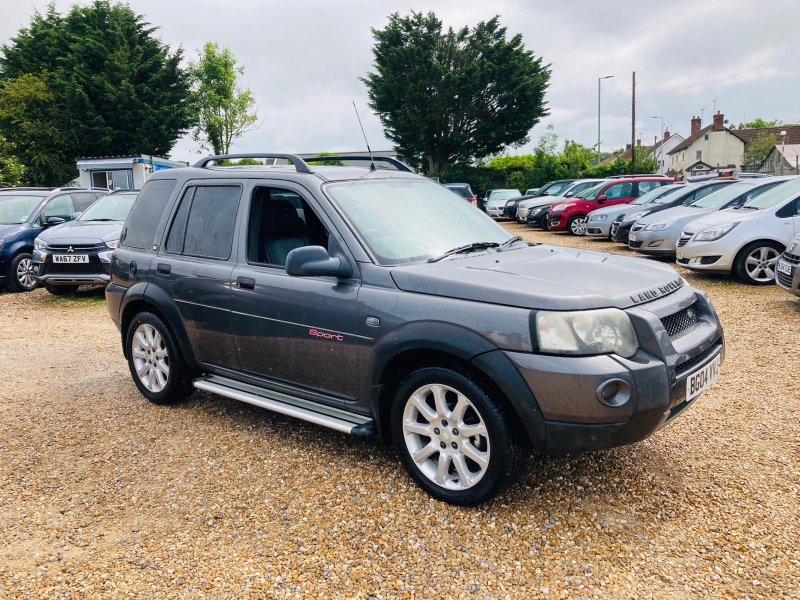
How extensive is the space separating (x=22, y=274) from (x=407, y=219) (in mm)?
10180

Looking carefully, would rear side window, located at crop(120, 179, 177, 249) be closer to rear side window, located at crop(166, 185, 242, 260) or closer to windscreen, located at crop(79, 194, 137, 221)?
rear side window, located at crop(166, 185, 242, 260)

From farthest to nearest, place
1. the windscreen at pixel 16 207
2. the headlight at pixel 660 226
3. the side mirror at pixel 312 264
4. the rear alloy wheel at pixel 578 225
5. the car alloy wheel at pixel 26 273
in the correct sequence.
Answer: the rear alloy wheel at pixel 578 225
the headlight at pixel 660 226
the windscreen at pixel 16 207
the car alloy wheel at pixel 26 273
the side mirror at pixel 312 264

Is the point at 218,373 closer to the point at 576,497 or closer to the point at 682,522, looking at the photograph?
the point at 576,497

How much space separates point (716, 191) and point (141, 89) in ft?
118

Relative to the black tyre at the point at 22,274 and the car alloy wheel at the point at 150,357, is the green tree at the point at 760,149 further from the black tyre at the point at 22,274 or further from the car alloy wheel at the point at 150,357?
Answer: the car alloy wheel at the point at 150,357

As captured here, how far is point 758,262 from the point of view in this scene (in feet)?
31.8

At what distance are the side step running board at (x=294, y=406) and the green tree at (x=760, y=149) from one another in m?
76.2

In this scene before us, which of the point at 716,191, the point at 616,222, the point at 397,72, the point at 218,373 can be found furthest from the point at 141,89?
the point at 218,373

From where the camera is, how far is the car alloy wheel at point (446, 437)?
10.9 feet

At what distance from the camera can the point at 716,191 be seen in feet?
43.6

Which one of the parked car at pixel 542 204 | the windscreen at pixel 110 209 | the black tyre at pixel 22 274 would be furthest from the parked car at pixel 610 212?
the black tyre at pixel 22 274

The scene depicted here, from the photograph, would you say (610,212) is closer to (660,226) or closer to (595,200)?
(595,200)

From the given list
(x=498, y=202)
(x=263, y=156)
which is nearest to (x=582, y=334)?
(x=263, y=156)

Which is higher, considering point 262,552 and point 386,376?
point 386,376
